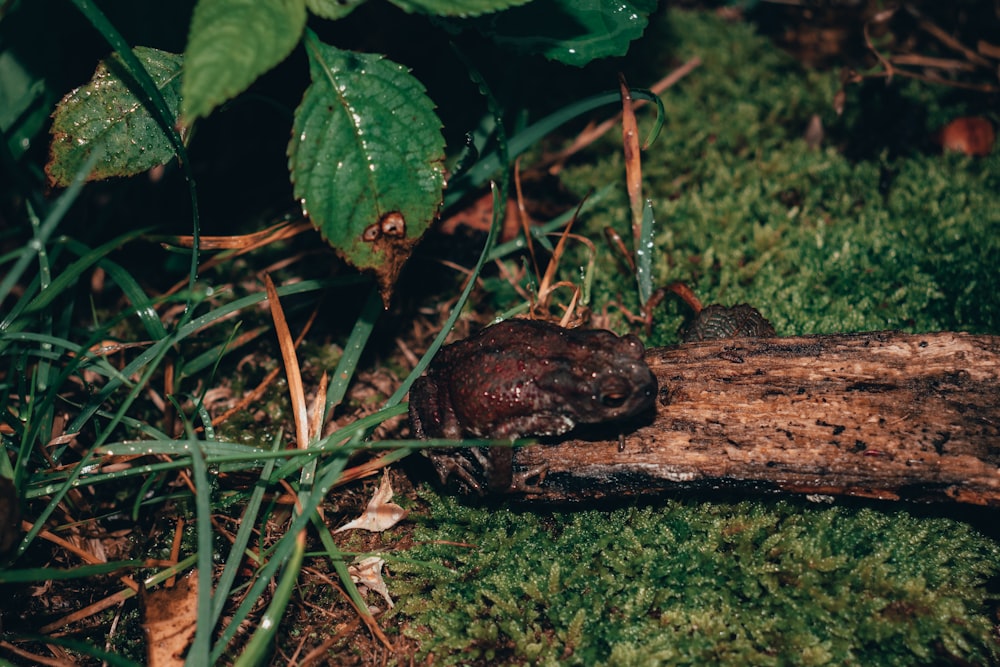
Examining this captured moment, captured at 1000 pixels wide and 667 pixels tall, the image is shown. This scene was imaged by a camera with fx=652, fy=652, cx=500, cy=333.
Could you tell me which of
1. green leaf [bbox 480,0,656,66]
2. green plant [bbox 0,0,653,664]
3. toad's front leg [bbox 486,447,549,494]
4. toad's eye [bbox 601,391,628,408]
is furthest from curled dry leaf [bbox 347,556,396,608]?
green leaf [bbox 480,0,656,66]

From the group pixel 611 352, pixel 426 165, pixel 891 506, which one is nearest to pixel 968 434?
pixel 891 506

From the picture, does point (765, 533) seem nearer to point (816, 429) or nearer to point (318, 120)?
point (816, 429)

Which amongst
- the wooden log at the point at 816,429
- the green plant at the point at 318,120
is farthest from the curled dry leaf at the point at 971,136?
the green plant at the point at 318,120

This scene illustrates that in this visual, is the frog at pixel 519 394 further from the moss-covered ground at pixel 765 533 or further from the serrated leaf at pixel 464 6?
the serrated leaf at pixel 464 6

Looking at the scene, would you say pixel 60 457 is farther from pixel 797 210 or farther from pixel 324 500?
pixel 797 210

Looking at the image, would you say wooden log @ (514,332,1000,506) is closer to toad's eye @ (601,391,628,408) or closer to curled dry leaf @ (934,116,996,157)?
toad's eye @ (601,391,628,408)
